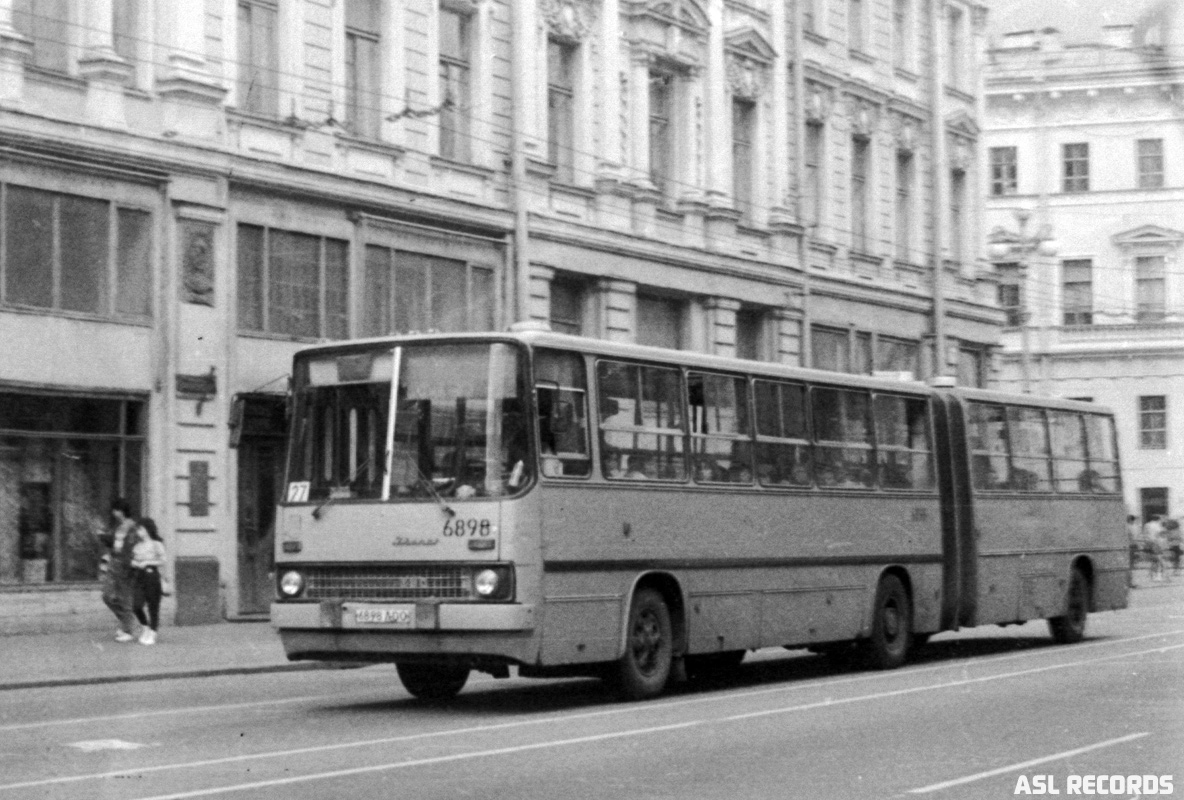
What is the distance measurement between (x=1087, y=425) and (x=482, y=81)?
1168 cm

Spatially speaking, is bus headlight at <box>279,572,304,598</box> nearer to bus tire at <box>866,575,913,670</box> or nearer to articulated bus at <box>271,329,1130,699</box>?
articulated bus at <box>271,329,1130,699</box>

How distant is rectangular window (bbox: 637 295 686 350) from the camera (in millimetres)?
37397

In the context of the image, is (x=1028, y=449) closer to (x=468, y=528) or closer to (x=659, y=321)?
(x=468, y=528)

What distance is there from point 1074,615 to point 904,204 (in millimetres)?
24484

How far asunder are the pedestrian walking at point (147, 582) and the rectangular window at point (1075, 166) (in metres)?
53.4

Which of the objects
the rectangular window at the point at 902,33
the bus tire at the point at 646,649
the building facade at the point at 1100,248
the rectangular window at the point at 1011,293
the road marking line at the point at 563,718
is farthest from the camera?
the rectangular window at the point at 1011,293

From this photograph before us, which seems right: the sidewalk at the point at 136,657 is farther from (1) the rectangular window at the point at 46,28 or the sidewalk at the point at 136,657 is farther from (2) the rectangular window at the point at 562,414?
(1) the rectangular window at the point at 46,28

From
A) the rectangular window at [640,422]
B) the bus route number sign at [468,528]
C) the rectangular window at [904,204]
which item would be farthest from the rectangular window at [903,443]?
the rectangular window at [904,204]

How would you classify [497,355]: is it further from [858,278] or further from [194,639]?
[858,278]

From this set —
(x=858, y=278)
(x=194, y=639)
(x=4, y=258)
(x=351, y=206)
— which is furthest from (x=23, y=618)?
(x=858, y=278)

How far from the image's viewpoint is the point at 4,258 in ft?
79.2

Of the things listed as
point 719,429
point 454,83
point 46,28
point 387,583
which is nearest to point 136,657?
point 387,583

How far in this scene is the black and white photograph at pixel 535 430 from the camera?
13.4 metres

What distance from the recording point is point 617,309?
1419 inches
